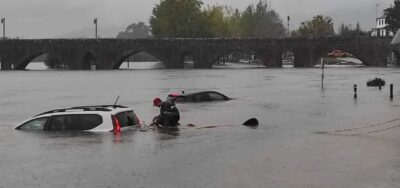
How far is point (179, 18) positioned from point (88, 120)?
4223 inches

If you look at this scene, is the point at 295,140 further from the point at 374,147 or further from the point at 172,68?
the point at 172,68

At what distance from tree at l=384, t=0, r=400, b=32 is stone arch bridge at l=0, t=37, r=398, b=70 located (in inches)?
951

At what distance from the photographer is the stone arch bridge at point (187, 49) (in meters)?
118

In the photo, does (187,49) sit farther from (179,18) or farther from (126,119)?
(126,119)

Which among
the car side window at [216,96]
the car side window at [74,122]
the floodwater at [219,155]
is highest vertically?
the car side window at [74,122]

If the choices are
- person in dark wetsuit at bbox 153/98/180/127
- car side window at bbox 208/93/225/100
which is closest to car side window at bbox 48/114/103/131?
person in dark wetsuit at bbox 153/98/180/127

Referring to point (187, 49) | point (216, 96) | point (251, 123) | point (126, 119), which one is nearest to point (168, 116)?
point (126, 119)

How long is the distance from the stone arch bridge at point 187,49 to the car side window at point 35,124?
9373 centimetres

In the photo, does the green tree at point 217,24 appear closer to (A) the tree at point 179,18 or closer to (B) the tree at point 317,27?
(A) the tree at point 179,18

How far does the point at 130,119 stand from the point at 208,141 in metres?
3.24

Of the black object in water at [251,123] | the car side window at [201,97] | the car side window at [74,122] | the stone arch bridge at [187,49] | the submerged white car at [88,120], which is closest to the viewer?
the submerged white car at [88,120]

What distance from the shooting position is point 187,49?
119562 millimetres

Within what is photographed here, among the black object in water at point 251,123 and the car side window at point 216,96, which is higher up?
the car side window at point 216,96

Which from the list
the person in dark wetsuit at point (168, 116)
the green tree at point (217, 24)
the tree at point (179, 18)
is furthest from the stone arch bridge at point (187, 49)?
the person in dark wetsuit at point (168, 116)
